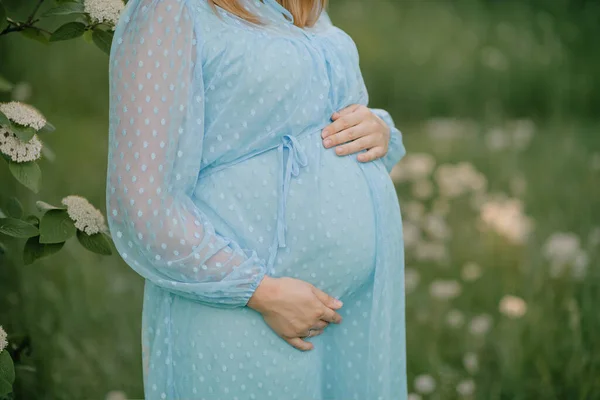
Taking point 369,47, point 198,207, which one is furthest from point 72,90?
point 198,207

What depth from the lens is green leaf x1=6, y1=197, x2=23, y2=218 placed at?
1.58 meters

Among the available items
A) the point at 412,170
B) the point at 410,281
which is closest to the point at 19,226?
the point at 410,281

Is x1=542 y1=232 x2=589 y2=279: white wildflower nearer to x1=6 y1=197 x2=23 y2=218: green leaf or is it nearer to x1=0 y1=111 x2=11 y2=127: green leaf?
x1=6 y1=197 x2=23 y2=218: green leaf

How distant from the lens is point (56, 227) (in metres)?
1.51

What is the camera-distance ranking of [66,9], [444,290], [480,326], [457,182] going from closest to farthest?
1. [66,9]
2. [480,326]
3. [444,290]
4. [457,182]

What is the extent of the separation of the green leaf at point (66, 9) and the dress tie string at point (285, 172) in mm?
500

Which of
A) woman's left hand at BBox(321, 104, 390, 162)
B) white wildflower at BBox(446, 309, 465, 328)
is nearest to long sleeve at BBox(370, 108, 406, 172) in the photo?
woman's left hand at BBox(321, 104, 390, 162)

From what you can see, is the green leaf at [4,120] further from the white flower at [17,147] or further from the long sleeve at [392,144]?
the long sleeve at [392,144]

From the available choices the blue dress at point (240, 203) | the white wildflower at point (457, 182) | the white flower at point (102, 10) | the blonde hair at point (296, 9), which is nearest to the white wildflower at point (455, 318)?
the white wildflower at point (457, 182)

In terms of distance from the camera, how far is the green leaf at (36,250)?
1.53 meters

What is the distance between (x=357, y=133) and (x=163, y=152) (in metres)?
0.45

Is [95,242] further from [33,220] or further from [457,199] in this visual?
[457,199]

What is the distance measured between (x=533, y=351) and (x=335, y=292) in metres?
1.37

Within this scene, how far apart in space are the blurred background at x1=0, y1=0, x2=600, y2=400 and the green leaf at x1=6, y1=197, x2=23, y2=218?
941 millimetres
